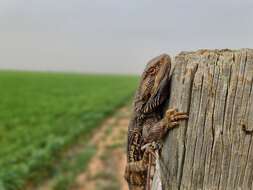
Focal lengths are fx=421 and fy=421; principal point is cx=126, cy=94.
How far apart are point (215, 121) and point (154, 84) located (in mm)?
748

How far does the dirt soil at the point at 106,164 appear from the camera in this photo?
12125mm

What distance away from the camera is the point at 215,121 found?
2.45m

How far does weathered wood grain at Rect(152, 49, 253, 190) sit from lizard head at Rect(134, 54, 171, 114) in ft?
1.09

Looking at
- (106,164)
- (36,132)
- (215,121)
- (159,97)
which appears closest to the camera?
(215,121)

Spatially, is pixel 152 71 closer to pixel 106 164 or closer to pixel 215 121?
pixel 215 121

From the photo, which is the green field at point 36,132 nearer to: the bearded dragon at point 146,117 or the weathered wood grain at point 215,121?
the bearded dragon at point 146,117

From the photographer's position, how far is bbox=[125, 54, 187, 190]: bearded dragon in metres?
2.94

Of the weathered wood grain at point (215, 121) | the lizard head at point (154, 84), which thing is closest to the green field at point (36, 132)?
the lizard head at point (154, 84)

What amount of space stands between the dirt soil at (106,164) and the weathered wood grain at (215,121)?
9.22 meters

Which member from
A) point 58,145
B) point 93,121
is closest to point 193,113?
point 58,145

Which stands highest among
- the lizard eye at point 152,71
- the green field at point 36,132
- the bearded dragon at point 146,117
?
the lizard eye at point 152,71

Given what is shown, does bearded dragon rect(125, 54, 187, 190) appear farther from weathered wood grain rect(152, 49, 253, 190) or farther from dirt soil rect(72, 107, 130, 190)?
dirt soil rect(72, 107, 130, 190)

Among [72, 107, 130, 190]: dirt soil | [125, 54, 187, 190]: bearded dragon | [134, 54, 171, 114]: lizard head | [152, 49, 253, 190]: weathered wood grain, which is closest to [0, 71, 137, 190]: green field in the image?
[72, 107, 130, 190]: dirt soil

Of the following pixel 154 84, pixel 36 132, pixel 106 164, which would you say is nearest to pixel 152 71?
pixel 154 84
